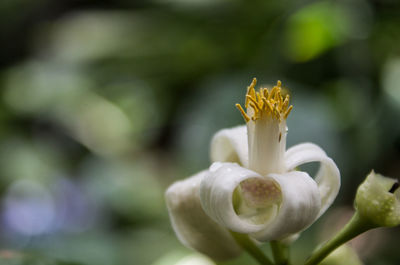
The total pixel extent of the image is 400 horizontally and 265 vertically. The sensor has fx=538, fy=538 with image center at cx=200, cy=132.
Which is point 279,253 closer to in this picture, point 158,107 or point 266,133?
point 266,133

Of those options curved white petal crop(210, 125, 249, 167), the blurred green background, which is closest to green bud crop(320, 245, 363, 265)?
curved white petal crop(210, 125, 249, 167)

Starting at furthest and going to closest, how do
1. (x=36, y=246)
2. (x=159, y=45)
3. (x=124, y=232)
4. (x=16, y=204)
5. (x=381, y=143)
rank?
(x=159, y=45)
(x=16, y=204)
(x=124, y=232)
(x=36, y=246)
(x=381, y=143)

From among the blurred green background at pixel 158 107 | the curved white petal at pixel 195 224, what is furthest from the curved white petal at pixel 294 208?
the blurred green background at pixel 158 107

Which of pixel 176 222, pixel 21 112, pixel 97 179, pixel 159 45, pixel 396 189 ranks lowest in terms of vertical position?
pixel 396 189

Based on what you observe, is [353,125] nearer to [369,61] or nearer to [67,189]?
[369,61]

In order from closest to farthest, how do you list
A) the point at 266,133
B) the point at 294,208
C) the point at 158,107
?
the point at 294,208, the point at 266,133, the point at 158,107

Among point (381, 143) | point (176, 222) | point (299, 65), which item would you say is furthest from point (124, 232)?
point (176, 222)

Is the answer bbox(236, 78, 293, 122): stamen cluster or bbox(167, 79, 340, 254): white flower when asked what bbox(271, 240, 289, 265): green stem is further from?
bbox(236, 78, 293, 122): stamen cluster

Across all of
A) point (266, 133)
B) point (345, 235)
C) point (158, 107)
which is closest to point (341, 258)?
point (345, 235)
